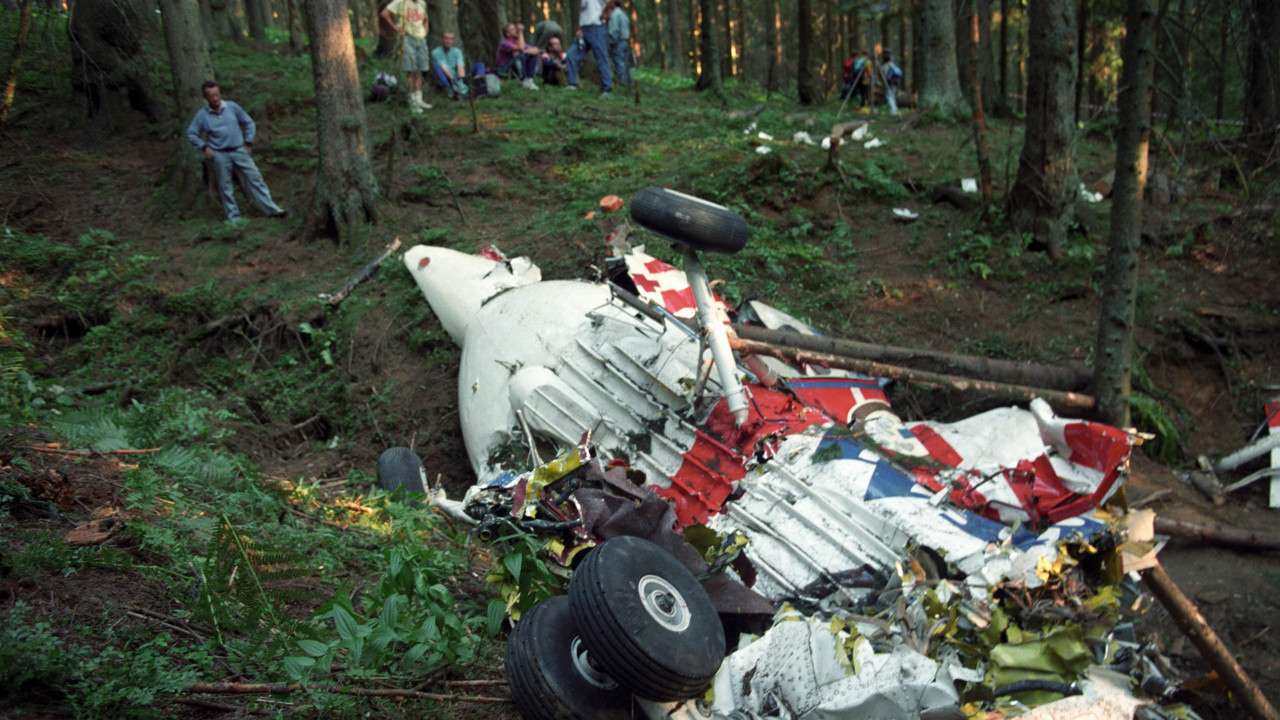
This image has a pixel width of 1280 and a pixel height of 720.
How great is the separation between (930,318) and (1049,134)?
2.32 meters

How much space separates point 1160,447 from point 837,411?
119 inches

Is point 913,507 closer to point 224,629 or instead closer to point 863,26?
point 224,629

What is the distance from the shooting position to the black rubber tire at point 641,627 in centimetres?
260

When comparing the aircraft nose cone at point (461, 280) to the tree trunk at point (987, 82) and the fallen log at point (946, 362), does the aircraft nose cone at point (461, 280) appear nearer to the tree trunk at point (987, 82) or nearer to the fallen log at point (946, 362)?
the fallen log at point (946, 362)

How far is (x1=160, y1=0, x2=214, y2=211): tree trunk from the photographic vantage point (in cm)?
913

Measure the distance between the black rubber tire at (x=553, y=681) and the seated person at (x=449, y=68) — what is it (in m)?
11.5

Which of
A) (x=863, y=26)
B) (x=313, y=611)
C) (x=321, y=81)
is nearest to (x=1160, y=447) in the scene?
(x=313, y=611)

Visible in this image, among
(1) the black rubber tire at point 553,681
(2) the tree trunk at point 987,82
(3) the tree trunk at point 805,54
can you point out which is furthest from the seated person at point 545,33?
(1) the black rubber tire at point 553,681

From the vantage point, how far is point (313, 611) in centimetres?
310

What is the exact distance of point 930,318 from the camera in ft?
24.1

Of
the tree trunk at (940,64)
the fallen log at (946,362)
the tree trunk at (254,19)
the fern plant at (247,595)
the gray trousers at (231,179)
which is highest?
the tree trunk at (254,19)

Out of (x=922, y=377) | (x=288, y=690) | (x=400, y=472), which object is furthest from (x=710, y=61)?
(x=288, y=690)

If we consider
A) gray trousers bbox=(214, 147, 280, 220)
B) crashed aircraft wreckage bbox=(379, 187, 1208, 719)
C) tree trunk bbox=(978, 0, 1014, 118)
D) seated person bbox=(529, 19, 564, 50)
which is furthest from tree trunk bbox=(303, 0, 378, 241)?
tree trunk bbox=(978, 0, 1014, 118)

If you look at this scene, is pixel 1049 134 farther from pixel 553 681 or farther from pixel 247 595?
pixel 247 595
